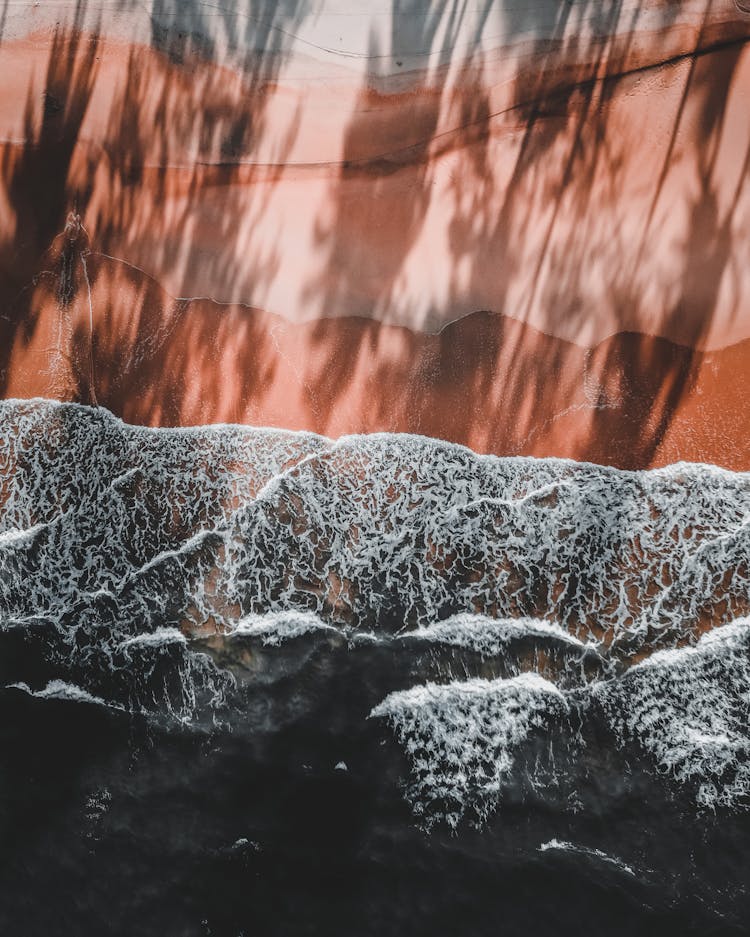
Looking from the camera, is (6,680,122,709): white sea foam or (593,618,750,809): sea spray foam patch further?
(6,680,122,709): white sea foam

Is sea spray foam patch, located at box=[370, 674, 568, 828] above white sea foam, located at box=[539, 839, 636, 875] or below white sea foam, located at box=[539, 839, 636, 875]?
above

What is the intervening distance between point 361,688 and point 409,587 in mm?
723

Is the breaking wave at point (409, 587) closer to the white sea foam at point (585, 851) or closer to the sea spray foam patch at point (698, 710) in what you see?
the sea spray foam patch at point (698, 710)

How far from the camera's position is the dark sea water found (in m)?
4.34

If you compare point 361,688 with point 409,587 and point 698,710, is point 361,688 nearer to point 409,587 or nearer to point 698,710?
point 409,587

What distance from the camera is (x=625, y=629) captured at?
14.5 feet

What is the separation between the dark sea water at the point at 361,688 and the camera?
4336 millimetres

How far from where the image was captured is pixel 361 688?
4508 mm

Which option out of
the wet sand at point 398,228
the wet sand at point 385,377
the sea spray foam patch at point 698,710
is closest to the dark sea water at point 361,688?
the sea spray foam patch at point 698,710

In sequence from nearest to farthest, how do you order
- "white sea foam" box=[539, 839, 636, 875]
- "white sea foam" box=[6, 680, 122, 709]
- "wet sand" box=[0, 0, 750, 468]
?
1. "white sea foam" box=[539, 839, 636, 875]
2. "wet sand" box=[0, 0, 750, 468]
3. "white sea foam" box=[6, 680, 122, 709]

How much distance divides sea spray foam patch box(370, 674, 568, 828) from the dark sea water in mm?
14

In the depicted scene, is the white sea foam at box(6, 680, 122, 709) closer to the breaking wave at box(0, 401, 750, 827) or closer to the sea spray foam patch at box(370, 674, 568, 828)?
the breaking wave at box(0, 401, 750, 827)

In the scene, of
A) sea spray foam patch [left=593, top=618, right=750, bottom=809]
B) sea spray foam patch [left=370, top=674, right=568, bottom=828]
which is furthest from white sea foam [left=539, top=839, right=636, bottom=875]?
sea spray foam patch [left=593, top=618, right=750, bottom=809]

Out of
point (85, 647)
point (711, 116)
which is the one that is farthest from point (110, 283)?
point (711, 116)
